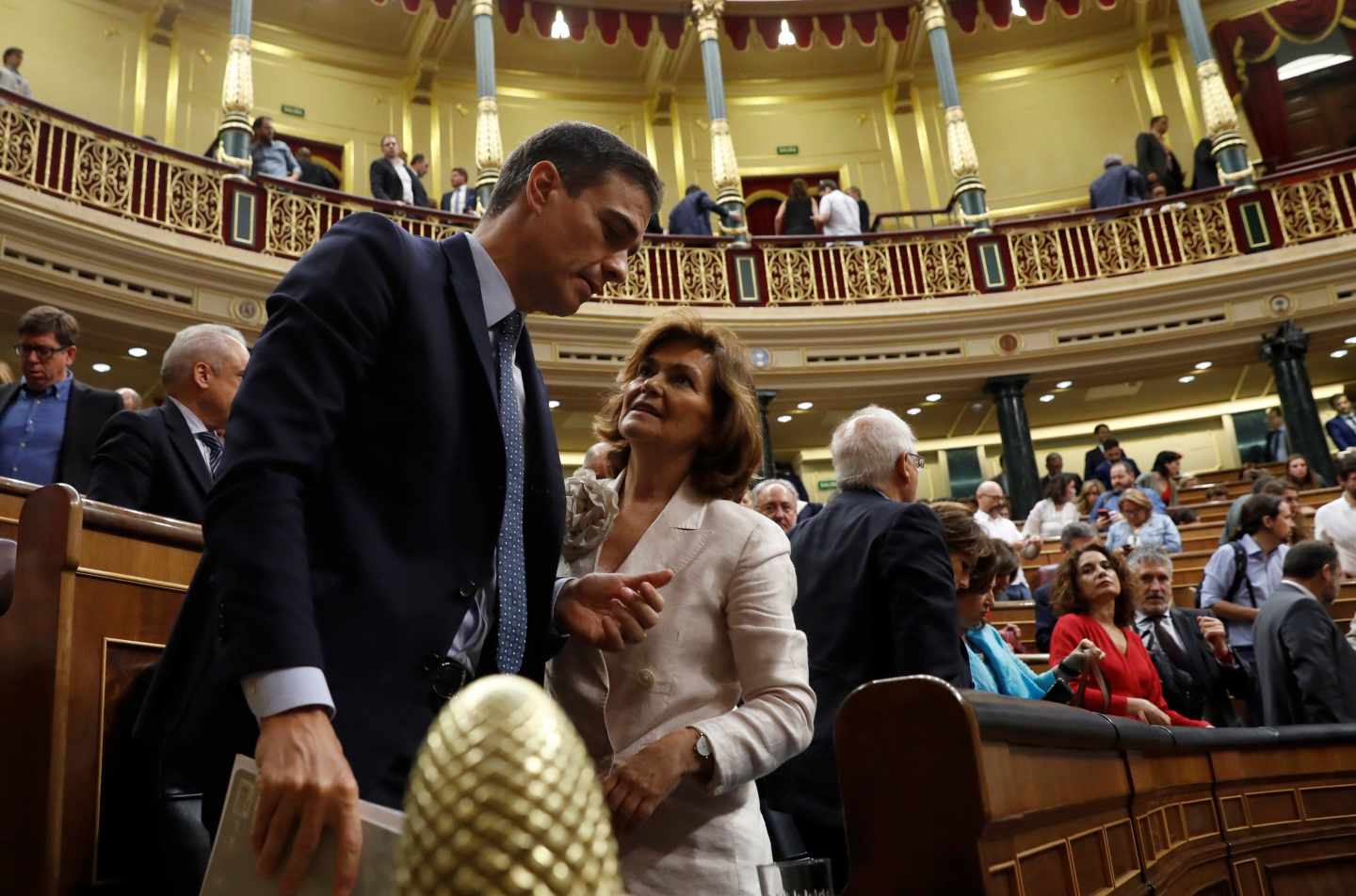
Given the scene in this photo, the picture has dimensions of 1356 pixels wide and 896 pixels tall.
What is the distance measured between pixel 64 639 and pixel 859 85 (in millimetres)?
13210

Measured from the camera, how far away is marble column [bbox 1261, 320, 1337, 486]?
32.1ft

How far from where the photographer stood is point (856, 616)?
2.10 m

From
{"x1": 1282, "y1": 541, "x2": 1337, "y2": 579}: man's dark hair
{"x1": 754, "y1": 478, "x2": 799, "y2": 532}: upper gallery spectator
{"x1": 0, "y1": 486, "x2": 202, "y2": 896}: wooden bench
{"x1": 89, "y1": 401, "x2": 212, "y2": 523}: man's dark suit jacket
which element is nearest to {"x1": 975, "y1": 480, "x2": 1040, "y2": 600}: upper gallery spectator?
{"x1": 754, "y1": 478, "x2": 799, "y2": 532}: upper gallery spectator

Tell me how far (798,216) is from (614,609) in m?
10.1

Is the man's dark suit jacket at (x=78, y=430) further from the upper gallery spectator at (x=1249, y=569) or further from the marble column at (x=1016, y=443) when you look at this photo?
the marble column at (x=1016, y=443)

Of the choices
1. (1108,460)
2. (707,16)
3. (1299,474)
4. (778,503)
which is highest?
(707,16)

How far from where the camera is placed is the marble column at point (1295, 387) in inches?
Answer: 386

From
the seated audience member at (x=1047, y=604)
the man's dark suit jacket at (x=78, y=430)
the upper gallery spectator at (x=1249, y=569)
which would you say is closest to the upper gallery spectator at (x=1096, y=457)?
the seated audience member at (x=1047, y=604)

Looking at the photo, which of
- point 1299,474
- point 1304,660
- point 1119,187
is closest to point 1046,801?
point 1304,660

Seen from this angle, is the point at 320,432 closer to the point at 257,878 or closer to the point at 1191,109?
the point at 257,878

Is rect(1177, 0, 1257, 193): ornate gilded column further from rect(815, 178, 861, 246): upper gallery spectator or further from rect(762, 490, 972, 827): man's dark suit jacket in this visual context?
rect(762, 490, 972, 827): man's dark suit jacket

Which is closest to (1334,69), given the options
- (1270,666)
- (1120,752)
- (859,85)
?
(859,85)

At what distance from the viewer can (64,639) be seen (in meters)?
1.65

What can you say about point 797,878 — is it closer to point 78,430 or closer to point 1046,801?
point 1046,801
